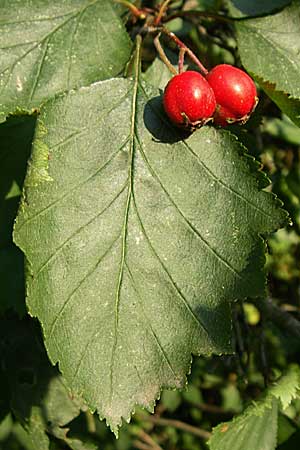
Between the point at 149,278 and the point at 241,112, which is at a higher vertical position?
the point at 241,112

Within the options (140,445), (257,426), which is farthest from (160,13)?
(140,445)

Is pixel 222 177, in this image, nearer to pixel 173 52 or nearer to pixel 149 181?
pixel 149 181

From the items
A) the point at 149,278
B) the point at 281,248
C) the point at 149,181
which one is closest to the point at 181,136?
the point at 149,181

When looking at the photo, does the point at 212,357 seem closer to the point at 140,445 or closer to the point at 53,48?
the point at 140,445

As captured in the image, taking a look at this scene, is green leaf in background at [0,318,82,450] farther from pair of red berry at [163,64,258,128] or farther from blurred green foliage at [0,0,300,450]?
pair of red berry at [163,64,258,128]

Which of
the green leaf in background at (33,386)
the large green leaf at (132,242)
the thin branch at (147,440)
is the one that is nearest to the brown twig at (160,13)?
the large green leaf at (132,242)

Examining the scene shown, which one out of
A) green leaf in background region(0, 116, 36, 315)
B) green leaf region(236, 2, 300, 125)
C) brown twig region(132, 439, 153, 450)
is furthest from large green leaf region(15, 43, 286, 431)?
brown twig region(132, 439, 153, 450)
